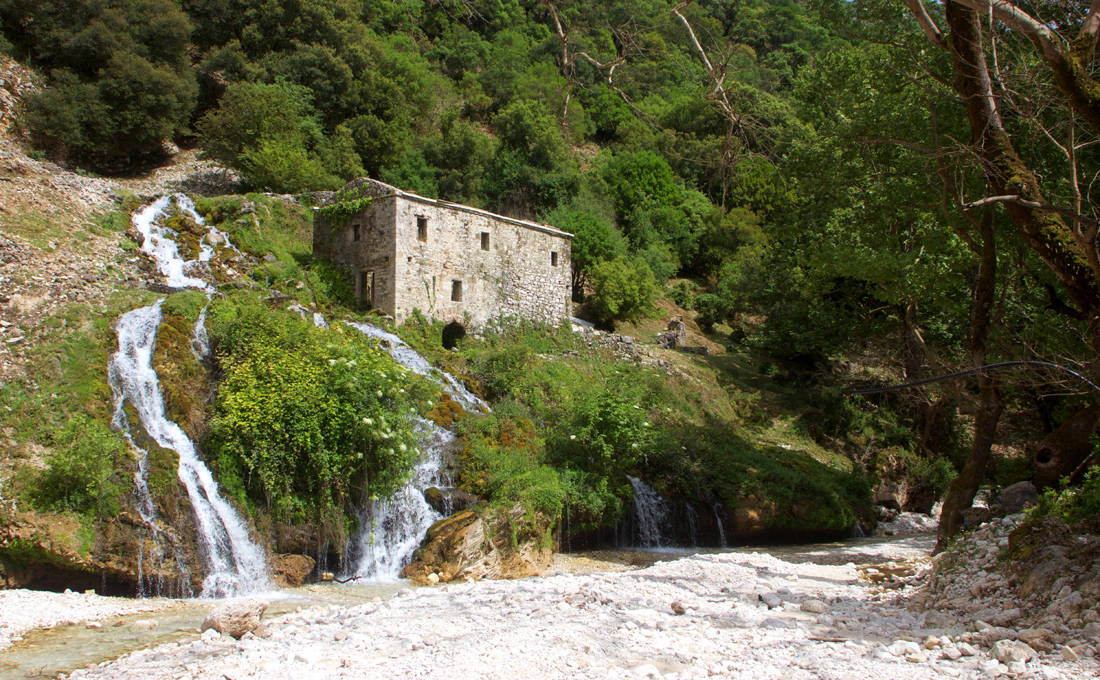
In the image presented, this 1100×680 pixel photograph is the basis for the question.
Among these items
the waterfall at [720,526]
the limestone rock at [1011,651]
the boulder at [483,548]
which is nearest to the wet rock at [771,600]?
the limestone rock at [1011,651]

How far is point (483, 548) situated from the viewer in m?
13.3

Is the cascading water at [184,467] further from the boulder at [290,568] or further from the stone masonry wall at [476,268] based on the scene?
the stone masonry wall at [476,268]

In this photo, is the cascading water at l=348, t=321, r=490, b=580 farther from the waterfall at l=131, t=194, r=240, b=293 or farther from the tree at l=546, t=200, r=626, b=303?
the tree at l=546, t=200, r=626, b=303

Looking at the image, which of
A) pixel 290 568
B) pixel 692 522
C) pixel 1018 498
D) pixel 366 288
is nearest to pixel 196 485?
pixel 290 568

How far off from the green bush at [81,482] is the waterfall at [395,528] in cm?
400

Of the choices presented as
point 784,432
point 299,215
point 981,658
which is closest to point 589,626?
point 981,658

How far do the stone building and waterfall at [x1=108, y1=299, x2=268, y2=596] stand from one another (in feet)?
28.7

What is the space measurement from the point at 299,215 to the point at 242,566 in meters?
18.0

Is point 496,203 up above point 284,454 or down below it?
above

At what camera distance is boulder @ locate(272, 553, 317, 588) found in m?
12.1

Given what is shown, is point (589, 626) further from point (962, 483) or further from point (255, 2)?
point (255, 2)

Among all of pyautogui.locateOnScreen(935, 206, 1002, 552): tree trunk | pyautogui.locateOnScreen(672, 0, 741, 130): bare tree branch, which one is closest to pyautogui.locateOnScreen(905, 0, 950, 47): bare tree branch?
pyautogui.locateOnScreen(672, 0, 741, 130): bare tree branch

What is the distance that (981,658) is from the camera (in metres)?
5.77

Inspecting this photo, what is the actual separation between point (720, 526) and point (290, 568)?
999cm
